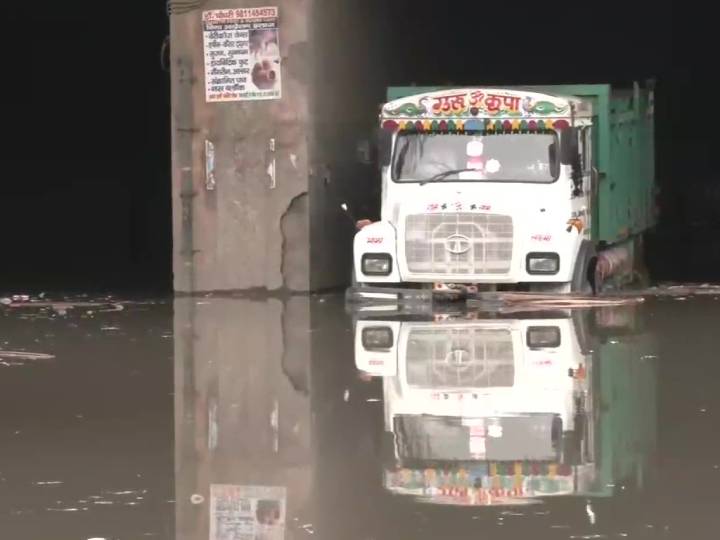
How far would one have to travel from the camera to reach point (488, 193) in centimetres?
1838

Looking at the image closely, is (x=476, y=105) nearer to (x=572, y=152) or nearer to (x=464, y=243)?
(x=572, y=152)

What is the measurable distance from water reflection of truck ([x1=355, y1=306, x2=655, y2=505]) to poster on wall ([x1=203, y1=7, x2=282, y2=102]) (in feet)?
18.5

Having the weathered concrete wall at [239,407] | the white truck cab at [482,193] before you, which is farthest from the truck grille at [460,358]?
the white truck cab at [482,193]

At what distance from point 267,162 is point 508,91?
3.68 meters

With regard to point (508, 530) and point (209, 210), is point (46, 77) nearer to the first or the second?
point (209, 210)

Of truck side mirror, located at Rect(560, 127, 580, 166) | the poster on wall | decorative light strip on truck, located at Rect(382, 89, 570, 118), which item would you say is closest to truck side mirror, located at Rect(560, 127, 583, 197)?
truck side mirror, located at Rect(560, 127, 580, 166)

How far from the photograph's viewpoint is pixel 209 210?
842 inches

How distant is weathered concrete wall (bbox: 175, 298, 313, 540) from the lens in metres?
9.13

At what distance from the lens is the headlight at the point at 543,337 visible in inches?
579

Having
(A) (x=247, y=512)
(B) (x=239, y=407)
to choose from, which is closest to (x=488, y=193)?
(B) (x=239, y=407)

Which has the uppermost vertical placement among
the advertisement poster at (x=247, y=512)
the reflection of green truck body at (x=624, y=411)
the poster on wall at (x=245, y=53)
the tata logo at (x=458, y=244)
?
the poster on wall at (x=245, y=53)

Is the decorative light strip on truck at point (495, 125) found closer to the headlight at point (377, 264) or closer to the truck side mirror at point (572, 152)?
the truck side mirror at point (572, 152)

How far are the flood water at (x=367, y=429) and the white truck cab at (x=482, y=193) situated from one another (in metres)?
1.13

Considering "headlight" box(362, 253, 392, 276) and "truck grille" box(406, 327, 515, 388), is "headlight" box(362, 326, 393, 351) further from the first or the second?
"headlight" box(362, 253, 392, 276)
